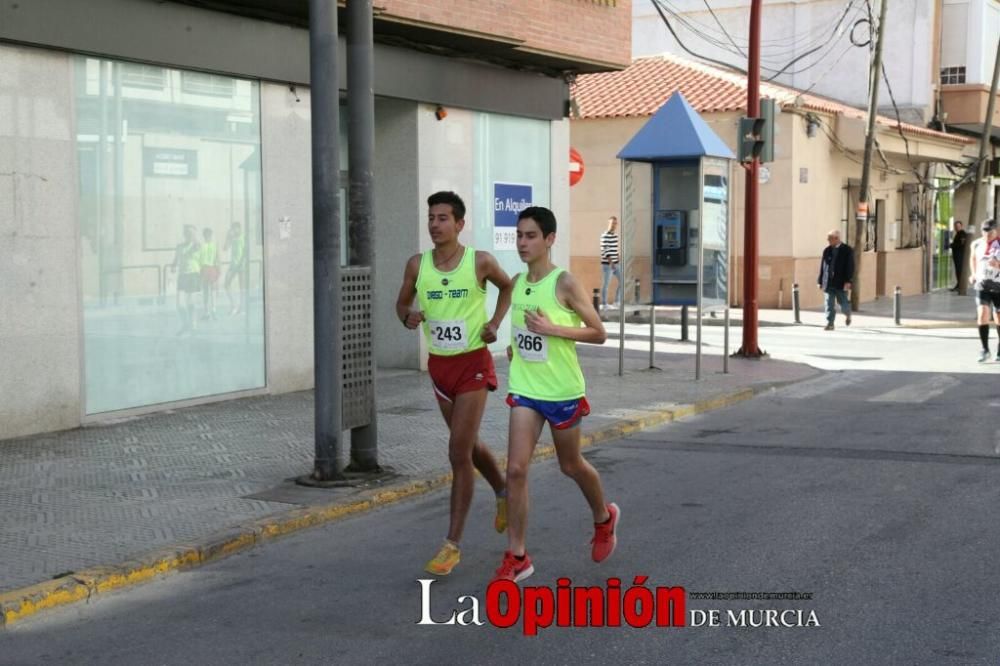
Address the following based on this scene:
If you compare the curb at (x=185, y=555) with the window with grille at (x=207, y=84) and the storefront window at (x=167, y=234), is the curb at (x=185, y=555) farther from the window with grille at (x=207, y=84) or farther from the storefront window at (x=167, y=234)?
the window with grille at (x=207, y=84)

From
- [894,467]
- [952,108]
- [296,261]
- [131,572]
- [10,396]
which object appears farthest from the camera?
[952,108]

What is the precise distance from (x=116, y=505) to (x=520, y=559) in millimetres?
2964

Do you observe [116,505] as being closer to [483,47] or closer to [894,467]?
[894,467]

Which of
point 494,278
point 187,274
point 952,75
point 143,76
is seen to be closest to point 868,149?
point 952,75

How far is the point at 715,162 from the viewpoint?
15500 mm

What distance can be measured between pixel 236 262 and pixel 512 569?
7.27 metres

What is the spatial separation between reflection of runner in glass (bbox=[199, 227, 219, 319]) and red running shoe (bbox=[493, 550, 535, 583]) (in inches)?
269

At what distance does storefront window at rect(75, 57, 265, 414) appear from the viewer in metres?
11.1

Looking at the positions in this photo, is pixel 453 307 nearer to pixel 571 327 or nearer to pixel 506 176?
pixel 571 327

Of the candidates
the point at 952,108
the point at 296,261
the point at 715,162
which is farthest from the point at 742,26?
the point at 296,261

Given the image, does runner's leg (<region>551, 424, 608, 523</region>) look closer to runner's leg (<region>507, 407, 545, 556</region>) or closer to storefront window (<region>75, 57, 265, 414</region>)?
runner's leg (<region>507, 407, 545, 556</region>)

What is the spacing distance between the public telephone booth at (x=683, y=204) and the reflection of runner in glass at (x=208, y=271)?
492cm

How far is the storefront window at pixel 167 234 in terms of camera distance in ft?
36.4

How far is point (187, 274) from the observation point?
12070 millimetres
